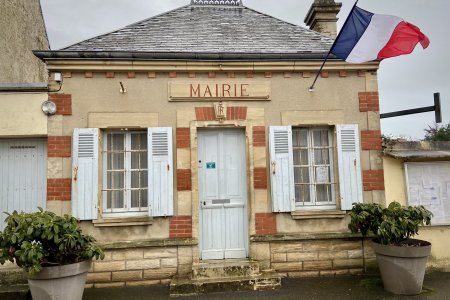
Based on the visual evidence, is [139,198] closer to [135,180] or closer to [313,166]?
[135,180]

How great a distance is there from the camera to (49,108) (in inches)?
214

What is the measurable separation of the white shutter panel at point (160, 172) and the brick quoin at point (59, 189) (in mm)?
1344

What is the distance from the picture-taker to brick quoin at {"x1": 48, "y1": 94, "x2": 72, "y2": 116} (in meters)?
5.46

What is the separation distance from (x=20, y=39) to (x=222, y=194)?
6898 millimetres

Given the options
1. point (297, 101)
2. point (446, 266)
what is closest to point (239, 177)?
point (297, 101)

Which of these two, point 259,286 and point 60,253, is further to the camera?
point 259,286

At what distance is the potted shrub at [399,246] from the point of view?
15.4 feet

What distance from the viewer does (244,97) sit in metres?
5.74

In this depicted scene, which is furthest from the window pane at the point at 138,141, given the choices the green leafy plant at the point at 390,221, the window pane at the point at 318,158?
the green leafy plant at the point at 390,221

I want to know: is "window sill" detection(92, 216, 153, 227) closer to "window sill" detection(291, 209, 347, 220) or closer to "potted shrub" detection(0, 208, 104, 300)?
"potted shrub" detection(0, 208, 104, 300)

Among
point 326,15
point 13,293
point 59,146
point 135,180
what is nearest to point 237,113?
point 135,180

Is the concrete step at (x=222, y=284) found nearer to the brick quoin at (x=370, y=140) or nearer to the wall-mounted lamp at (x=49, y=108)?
the brick quoin at (x=370, y=140)

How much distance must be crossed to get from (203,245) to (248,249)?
0.79 meters

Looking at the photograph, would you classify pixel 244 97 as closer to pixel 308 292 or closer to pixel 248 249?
pixel 248 249
